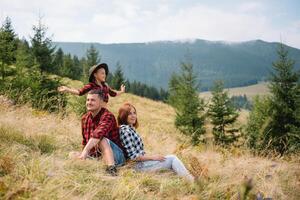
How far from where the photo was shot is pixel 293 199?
4.73 metres

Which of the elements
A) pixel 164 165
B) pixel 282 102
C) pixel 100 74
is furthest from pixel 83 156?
pixel 282 102

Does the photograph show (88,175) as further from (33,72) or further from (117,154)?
(33,72)

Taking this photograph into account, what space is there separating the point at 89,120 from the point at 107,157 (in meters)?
0.89

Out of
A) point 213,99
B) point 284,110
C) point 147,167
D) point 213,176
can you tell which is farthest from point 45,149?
point 213,99

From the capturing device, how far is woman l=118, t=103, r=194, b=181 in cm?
537

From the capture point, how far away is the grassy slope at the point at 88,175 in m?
3.48

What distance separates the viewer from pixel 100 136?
5.09 m

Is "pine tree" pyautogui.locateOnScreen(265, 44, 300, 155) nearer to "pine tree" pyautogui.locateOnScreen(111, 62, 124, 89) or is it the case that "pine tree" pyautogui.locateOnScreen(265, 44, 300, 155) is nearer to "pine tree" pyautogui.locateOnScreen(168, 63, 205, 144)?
"pine tree" pyautogui.locateOnScreen(168, 63, 205, 144)

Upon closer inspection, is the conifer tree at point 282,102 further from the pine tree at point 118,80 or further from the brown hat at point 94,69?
the pine tree at point 118,80

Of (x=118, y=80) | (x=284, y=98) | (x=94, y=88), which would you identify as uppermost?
(x=94, y=88)

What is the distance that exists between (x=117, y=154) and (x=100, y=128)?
1.62 ft

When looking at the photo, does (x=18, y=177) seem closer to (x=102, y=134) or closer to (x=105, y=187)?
(x=105, y=187)

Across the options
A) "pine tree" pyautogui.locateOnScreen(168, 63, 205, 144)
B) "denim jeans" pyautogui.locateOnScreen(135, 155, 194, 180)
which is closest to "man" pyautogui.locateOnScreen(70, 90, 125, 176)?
"denim jeans" pyautogui.locateOnScreen(135, 155, 194, 180)

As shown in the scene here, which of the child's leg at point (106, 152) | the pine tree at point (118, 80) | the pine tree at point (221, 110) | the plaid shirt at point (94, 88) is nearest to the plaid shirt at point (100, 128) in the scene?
the child's leg at point (106, 152)
